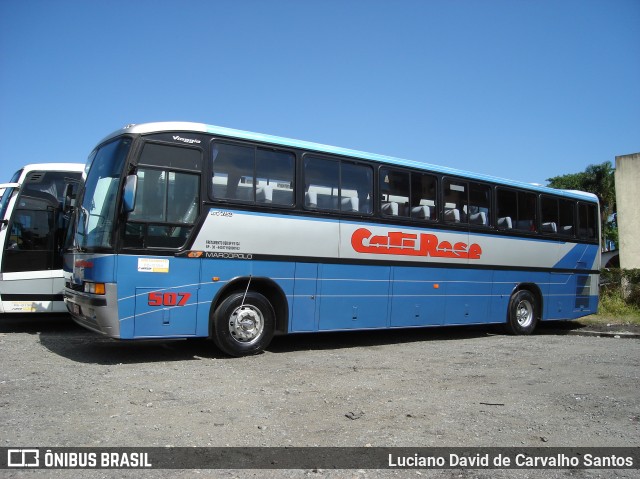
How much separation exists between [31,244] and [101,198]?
385cm

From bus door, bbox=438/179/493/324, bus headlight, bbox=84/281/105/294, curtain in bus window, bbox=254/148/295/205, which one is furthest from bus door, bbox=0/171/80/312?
bus door, bbox=438/179/493/324

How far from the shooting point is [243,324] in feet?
28.4

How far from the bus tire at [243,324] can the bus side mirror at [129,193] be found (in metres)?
2.03

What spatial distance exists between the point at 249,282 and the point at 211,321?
849 mm

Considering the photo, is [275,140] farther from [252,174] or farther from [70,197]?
[70,197]

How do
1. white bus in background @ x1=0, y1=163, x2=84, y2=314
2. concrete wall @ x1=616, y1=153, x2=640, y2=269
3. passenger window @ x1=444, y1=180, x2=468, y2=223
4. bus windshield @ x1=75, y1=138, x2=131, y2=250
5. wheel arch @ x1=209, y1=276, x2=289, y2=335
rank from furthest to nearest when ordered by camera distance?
concrete wall @ x1=616, y1=153, x2=640, y2=269, passenger window @ x1=444, y1=180, x2=468, y2=223, white bus in background @ x1=0, y1=163, x2=84, y2=314, wheel arch @ x1=209, y1=276, x2=289, y2=335, bus windshield @ x1=75, y1=138, x2=131, y2=250

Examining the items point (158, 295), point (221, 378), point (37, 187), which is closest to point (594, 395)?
point (221, 378)

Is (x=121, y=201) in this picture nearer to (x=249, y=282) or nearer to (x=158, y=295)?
(x=158, y=295)

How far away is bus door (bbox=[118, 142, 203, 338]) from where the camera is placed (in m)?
7.70

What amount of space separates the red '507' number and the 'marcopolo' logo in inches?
135

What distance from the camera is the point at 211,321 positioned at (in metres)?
8.37

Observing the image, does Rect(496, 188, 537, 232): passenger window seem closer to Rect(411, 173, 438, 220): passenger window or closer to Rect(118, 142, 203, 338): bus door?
Rect(411, 173, 438, 220): passenger window

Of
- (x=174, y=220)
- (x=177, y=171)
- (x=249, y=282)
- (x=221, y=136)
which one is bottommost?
(x=249, y=282)

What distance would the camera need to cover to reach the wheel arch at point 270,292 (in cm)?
867
